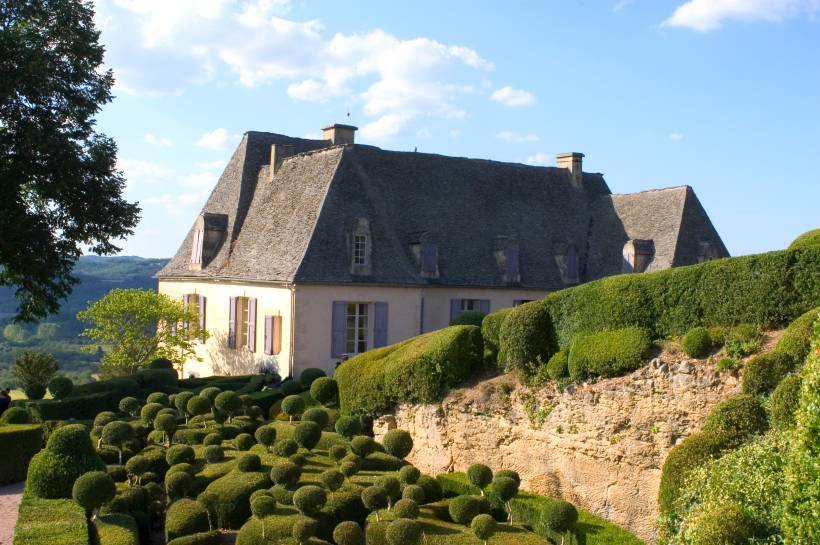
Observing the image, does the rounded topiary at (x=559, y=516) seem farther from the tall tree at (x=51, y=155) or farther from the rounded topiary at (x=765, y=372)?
the tall tree at (x=51, y=155)

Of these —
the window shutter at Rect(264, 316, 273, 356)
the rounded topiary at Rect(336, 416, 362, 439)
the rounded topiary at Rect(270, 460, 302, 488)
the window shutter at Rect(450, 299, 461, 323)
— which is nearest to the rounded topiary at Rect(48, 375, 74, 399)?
the window shutter at Rect(264, 316, 273, 356)

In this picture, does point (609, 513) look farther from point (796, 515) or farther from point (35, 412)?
point (35, 412)

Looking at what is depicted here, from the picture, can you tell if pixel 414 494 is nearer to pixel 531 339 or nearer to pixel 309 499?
pixel 309 499

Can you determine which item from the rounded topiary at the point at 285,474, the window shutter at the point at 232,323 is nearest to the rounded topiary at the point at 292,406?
the rounded topiary at the point at 285,474

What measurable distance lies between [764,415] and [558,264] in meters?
21.8

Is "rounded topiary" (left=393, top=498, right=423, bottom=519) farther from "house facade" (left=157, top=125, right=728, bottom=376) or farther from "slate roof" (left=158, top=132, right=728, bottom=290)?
"slate roof" (left=158, top=132, right=728, bottom=290)

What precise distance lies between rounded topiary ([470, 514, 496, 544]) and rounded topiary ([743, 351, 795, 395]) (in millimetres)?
4746

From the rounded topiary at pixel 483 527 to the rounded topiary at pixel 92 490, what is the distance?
641 cm

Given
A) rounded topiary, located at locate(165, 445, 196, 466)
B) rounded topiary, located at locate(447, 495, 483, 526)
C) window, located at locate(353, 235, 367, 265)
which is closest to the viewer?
rounded topiary, located at locate(447, 495, 483, 526)

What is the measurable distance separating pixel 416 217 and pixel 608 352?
17287mm

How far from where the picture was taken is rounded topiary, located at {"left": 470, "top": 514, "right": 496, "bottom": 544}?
48.3 feet

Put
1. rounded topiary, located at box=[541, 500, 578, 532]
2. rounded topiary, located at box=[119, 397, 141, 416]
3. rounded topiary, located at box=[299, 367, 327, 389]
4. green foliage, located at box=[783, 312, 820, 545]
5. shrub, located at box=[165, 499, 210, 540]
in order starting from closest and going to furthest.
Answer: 1. green foliage, located at box=[783, 312, 820, 545]
2. rounded topiary, located at box=[541, 500, 578, 532]
3. shrub, located at box=[165, 499, 210, 540]
4. rounded topiary, located at box=[119, 397, 141, 416]
5. rounded topiary, located at box=[299, 367, 327, 389]

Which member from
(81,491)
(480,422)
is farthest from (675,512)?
(81,491)

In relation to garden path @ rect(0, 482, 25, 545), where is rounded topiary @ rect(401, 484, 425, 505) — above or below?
above
